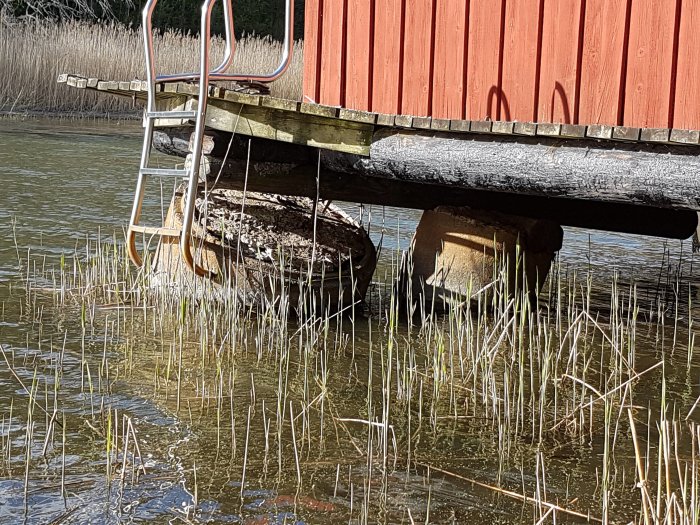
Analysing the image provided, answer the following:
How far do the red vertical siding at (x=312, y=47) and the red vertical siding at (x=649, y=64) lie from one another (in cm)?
213

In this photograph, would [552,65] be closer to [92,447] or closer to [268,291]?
[268,291]

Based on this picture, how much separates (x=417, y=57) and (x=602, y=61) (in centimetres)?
117

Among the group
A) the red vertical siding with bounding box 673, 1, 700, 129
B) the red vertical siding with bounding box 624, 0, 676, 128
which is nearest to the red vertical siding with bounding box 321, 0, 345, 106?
the red vertical siding with bounding box 624, 0, 676, 128

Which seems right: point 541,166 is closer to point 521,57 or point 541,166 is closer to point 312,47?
point 521,57

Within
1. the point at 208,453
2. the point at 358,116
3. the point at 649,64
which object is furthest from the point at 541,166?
the point at 208,453

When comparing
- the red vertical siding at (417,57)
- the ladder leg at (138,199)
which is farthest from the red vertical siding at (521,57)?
the ladder leg at (138,199)

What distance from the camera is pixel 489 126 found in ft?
18.9

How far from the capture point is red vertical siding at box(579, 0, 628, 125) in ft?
19.2

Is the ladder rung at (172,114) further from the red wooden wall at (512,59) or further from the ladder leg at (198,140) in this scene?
the red wooden wall at (512,59)

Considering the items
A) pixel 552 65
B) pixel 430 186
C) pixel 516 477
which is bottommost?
pixel 516 477

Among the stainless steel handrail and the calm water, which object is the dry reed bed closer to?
the calm water

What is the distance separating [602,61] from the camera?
233 inches

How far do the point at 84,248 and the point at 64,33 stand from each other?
12140mm

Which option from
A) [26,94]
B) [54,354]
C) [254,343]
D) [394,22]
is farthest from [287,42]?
[26,94]
